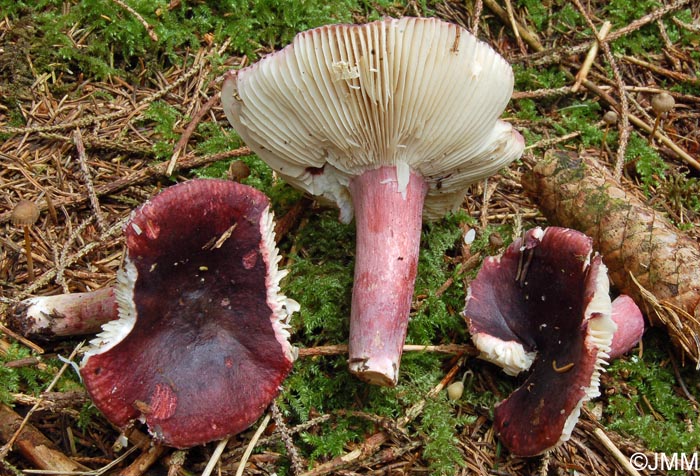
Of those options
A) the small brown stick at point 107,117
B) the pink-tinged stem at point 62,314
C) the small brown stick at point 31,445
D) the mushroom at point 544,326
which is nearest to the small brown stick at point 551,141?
the mushroom at point 544,326

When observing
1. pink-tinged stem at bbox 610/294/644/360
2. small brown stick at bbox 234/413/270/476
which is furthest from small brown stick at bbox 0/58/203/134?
pink-tinged stem at bbox 610/294/644/360

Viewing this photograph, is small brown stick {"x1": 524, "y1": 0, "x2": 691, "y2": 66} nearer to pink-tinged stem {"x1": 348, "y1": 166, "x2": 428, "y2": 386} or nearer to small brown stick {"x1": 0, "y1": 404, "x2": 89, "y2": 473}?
pink-tinged stem {"x1": 348, "y1": 166, "x2": 428, "y2": 386}

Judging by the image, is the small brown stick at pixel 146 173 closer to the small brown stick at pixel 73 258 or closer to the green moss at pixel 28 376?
the small brown stick at pixel 73 258

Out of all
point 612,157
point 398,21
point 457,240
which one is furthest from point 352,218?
point 612,157

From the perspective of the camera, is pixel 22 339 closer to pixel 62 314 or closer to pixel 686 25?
pixel 62 314

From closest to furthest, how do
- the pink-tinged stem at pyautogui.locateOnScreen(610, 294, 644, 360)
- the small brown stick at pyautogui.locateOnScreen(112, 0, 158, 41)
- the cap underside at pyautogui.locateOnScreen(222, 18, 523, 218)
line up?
the cap underside at pyautogui.locateOnScreen(222, 18, 523, 218) → the pink-tinged stem at pyautogui.locateOnScreen(610, 294, 644, 360) → the small brown stick at pyautogui.locateOnScreen(112, 0, 158, 41)

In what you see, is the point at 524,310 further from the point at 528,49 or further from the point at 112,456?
the point at 528,49

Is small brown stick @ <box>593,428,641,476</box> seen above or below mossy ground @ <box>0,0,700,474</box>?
below
